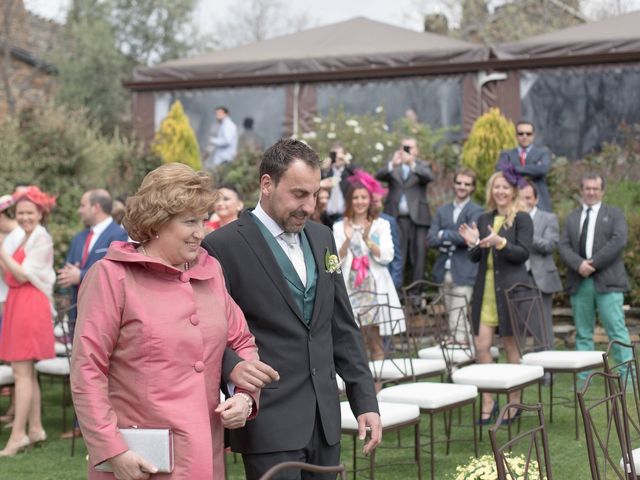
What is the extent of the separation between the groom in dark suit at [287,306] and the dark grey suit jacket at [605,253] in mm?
6162

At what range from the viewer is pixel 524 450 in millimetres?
7617

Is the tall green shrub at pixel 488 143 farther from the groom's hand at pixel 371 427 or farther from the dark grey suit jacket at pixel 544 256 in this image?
the groom's hand at pixel 371 427

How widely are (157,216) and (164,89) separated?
15.9 metres

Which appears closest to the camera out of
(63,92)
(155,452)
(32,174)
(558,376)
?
(155,452)

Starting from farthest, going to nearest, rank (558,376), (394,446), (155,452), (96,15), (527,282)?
1. (96,15)
2. (558,376)
3. (527,282)
4. (394,446)
5. (155,452)

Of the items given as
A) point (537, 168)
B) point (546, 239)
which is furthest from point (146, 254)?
point (537, 168)

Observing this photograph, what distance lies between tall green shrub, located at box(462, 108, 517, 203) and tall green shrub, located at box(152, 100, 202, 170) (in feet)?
17.2

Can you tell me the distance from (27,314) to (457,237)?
4600mm

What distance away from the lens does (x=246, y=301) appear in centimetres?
404

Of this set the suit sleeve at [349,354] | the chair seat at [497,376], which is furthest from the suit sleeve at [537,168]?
the suit sleeve at [349,354]

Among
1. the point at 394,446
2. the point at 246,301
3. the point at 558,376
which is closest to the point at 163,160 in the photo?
the point at 558,376

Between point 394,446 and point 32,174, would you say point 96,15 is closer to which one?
point 32,174

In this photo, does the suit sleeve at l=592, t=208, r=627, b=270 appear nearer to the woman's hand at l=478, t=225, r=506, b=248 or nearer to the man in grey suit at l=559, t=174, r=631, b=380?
the man in grey suit at l=559, t=174, r=631, b=380

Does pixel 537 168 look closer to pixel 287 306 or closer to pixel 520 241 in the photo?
pixel 520 241
